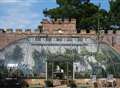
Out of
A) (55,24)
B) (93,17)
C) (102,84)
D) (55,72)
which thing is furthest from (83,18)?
(102,84)

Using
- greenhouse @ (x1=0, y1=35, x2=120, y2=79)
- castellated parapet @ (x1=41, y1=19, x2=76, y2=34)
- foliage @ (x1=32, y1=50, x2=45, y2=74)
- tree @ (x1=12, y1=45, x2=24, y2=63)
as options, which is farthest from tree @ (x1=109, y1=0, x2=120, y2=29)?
tree @ (x1=12, y1=45, x2=24, y2=63)

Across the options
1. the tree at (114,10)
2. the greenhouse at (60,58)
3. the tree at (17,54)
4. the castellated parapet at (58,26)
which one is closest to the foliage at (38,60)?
the greenhouse at (60,58)

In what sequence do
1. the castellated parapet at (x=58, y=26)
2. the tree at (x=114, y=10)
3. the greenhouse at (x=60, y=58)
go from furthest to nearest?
the tree at (x=114, y=10) → the castellated parapet at (x=58, y=26) → the greenhouse at (x=60, y=58)

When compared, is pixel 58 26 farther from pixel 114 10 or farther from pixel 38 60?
pixel 114 10

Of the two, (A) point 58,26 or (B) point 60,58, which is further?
(A) point 58,26

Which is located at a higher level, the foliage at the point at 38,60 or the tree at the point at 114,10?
the tree at the point at 114,10

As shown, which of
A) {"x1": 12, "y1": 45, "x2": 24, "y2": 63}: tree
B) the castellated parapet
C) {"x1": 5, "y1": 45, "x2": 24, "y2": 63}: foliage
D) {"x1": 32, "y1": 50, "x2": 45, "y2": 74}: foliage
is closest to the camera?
{"x1": 32, "y1": 50, "x2": 45, "y2": 74}: foliage

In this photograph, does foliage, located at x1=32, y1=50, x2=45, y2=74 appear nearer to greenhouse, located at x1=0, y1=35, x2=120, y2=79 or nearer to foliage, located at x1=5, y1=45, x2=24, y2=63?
greenhouse, located at x1=0, y1=35, x2=120, y2=79

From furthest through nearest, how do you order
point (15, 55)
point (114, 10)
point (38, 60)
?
→ point (114, 10) → point (15, 55) → point (38, 60)

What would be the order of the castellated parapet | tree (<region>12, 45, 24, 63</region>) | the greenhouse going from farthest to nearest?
the castellated parapet < tree (<region>12, 45, 24, 63</region>) < the greenhouse

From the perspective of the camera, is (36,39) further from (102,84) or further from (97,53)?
(102,84)

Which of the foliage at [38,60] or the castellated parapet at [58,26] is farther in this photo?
the castellated parapet at [58,26]

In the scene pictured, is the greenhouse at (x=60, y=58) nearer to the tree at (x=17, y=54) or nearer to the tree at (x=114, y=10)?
the tree at (x=17, y=54)

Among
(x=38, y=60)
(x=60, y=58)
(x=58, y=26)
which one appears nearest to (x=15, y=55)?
(x=38, y=60)
